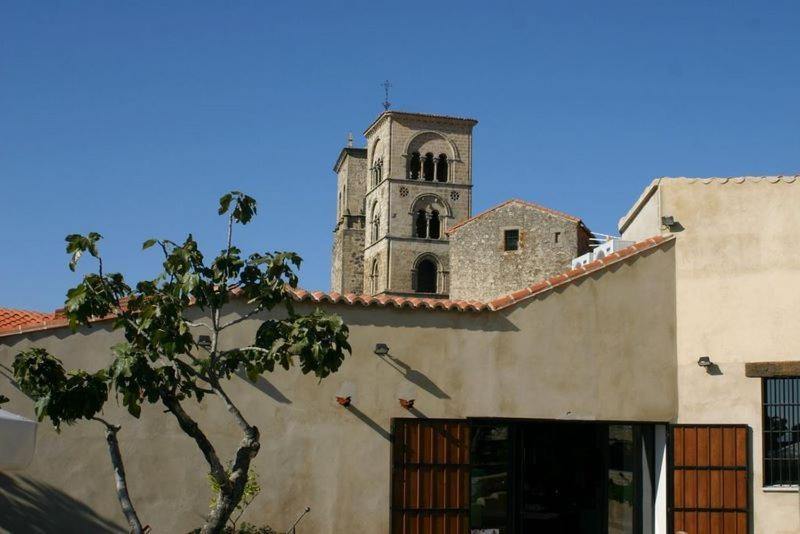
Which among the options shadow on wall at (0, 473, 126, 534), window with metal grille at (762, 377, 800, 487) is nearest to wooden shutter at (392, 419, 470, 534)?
shadow on wall at (0, 473, 126, 534)

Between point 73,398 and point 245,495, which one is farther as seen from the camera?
point 245,495

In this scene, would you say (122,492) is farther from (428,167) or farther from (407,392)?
(428,167)

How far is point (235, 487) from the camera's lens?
30.1 feet

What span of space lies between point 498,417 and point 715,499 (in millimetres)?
3028

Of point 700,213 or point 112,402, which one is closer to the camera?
point 112,402

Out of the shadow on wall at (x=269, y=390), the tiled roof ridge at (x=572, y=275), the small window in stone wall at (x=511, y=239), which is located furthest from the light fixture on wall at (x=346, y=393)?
the small window in stone wall at (x=511, y=239)

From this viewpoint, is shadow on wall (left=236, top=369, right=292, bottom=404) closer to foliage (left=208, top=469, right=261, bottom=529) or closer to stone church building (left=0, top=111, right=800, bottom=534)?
stone church building (left=0, top=111, right=800, bottom=534)

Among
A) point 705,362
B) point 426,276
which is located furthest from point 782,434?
point 426,276

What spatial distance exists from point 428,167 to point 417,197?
2055 millimetres

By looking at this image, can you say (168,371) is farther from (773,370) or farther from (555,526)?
(555,526)

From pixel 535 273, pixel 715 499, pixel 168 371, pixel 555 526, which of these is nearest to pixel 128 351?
pixel 168 371

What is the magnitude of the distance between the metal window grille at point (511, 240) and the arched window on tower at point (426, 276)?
17641 mm

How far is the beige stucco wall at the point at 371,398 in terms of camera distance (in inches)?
455

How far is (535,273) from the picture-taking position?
40156 millimetres
